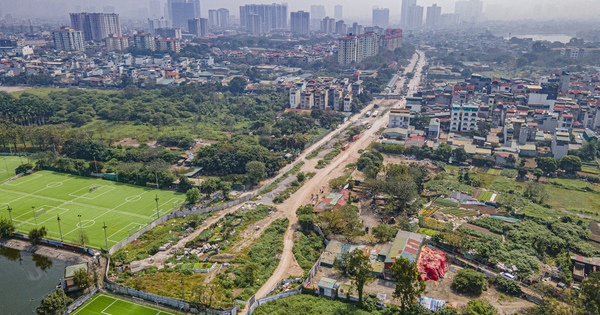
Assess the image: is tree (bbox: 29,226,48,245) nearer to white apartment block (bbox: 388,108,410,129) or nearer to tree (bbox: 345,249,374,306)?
tree (bbox: 345,249,374,306)

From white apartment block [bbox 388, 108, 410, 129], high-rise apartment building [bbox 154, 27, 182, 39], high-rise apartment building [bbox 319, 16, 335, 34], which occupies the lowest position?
white apartment block [bbox 388, 108, 410, 129]

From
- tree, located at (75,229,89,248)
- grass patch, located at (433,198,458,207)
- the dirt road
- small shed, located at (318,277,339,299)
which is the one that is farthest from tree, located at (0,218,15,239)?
grass patch, located at (433,198,458,207)

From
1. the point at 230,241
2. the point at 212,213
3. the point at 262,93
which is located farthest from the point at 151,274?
the point at 262,93

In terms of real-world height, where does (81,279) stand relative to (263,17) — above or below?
below

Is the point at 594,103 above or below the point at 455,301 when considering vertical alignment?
above

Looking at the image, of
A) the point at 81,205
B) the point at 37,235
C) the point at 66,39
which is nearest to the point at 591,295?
the point at 37,235

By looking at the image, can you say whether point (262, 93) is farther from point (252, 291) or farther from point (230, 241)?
point (252, 291)

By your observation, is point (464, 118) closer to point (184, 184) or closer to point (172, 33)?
point (184, 184)
